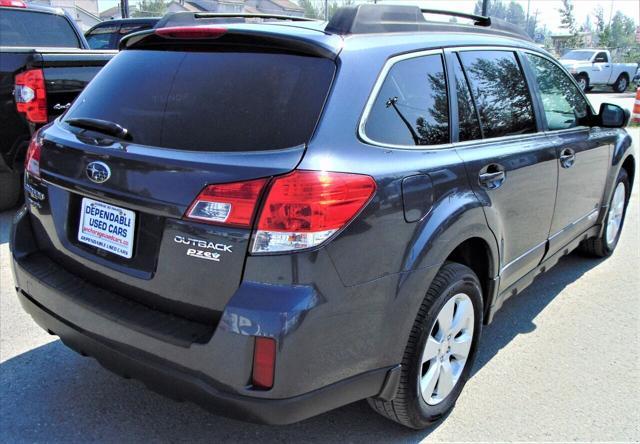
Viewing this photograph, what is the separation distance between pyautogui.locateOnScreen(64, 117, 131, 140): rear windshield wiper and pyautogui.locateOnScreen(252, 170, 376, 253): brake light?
77 centimetres

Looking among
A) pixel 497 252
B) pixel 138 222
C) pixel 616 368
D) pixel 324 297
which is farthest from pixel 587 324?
pixel 138 222

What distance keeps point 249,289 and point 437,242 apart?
0.85m

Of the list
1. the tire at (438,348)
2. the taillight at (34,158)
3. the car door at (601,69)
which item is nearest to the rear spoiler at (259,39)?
the taillight at (34,158)

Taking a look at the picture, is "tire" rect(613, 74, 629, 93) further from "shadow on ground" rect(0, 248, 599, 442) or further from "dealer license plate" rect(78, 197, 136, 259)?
"dealer license plate" rect(78, 197, 136, 259)

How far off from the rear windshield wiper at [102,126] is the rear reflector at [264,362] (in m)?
1.02

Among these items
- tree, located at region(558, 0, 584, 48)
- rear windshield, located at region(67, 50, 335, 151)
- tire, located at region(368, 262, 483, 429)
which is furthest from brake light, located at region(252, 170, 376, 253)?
tree, located at region(558, 0, 584, 48)

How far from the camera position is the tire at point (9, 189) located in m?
5.79

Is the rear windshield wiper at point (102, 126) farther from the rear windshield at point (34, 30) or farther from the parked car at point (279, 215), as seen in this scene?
the rear windshield at point (34, 30)

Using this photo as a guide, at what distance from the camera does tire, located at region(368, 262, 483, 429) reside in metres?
2.47

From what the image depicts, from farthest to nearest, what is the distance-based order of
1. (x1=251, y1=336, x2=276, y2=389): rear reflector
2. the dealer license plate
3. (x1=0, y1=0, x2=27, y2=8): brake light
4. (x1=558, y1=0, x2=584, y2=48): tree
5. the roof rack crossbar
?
(x1=558, y1=0, x2=584, y2=48): tree
(x1=0, y1=0, x2=27, y2=8): brake light
the roof rack crossbar
the dealer license plate
(x1=251, y1=336, x2=276, y2=389): rear reflector

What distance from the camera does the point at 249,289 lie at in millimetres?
2000

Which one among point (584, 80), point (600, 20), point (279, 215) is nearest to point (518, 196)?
point (279, 215)

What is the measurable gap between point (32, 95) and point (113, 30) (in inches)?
272

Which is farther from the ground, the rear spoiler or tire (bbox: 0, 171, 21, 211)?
the rear spoiler
